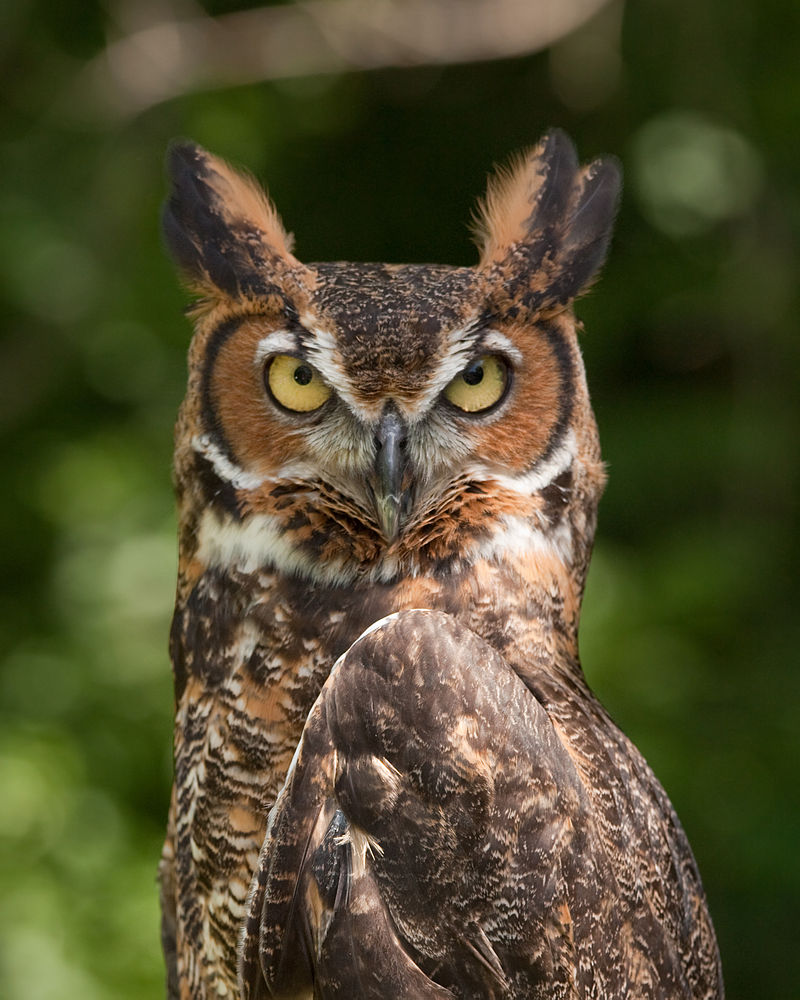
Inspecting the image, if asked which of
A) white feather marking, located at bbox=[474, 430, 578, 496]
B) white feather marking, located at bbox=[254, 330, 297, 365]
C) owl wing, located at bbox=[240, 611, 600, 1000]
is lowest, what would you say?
owl wing, located at bbox=[240, 611, 600, 1000]

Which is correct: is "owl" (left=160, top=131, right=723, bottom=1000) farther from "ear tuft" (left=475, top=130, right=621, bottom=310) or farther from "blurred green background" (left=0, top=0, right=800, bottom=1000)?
"blurred green background" (left=0, top=0, right=800, bottom=1000)

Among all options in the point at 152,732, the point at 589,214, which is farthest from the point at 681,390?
the point at 589,214

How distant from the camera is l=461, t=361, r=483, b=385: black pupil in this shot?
5.18 feet

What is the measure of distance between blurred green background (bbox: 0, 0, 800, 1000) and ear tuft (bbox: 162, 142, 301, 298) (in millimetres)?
1594

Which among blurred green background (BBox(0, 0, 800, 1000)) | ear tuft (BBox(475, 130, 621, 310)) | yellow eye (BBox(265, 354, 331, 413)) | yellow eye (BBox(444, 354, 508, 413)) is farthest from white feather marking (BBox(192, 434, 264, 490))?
blurred green background (BBox(0, 0, 800, 1000))

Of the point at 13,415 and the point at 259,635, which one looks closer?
the point at 259,635

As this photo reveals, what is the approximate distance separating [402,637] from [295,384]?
1.26 ft

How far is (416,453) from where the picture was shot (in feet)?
5.15

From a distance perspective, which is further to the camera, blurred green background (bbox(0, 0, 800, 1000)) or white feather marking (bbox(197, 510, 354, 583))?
blurred green background (bbox(0, 0, 800, 1000))

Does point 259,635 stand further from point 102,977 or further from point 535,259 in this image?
point 102,977

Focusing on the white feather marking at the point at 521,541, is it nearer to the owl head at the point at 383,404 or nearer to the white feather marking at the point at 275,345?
the owl head at the point at 383,404

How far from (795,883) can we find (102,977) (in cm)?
174

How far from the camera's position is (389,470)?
1.52 meters

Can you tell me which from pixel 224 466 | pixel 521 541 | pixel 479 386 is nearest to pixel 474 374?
pixel 479 386
